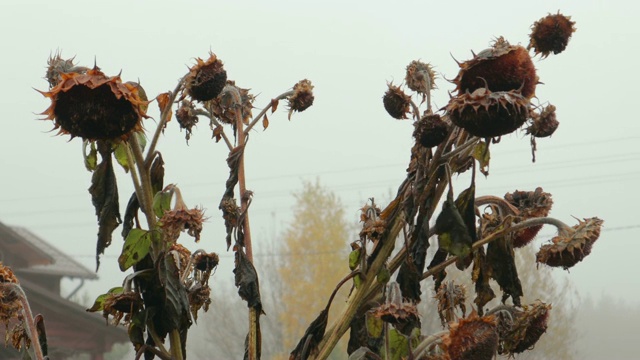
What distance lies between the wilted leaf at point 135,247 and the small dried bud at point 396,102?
0.47 m

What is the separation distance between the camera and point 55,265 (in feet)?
52.6

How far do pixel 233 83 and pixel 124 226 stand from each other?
15.6 inches

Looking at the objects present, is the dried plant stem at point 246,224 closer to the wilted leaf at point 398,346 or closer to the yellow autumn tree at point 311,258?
the wilted leaf at point 398,346

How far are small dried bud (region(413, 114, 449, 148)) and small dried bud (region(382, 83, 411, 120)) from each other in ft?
0.76

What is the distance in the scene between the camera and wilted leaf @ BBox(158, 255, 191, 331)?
1.34 meters

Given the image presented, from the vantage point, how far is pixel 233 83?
1.72 meters

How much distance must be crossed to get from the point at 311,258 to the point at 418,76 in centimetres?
2525

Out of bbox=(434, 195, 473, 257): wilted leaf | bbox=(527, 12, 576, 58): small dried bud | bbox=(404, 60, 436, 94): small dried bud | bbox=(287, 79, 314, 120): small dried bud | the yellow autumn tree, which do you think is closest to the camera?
bbox=(434, 195, 473, 257): wilted leaf

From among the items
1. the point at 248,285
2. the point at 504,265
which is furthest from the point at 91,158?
the point at 504,265

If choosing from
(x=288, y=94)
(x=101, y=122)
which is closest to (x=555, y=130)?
(x=288, y=94)

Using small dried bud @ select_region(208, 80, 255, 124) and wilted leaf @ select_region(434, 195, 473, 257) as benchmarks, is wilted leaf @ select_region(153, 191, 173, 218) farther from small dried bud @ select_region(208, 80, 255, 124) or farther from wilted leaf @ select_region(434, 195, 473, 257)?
wilted leaf @ select_region(434, 195, 473, 257)

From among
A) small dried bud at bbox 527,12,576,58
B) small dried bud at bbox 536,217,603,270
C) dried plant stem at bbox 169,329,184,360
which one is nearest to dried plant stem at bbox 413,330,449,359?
small dried bud at bbox 536,217,603,270

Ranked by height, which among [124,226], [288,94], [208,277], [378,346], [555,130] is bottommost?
[378,346]

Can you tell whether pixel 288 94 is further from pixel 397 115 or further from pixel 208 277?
pixel 208 277
